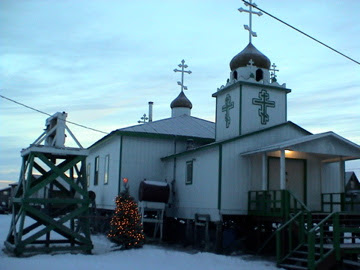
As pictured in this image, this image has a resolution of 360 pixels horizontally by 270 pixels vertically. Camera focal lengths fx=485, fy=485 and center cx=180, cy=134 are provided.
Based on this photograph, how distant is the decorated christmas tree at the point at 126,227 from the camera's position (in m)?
17.5

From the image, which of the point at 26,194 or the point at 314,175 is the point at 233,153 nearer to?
the point at 314,175

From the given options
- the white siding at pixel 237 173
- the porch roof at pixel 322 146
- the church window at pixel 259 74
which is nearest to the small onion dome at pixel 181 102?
the church window at pixel 259 74

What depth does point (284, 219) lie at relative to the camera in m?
16.0

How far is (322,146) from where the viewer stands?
1717 centimetres

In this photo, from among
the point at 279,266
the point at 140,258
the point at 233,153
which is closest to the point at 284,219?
the point at 279,266

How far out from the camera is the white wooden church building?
58.5 ft

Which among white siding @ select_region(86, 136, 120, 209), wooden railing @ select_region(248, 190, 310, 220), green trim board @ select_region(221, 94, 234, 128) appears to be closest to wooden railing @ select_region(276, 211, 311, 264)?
wooden railing @ select_region(248, 190, 310, 220)

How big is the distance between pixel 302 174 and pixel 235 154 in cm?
298

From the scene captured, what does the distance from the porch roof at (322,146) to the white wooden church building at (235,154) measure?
4cm

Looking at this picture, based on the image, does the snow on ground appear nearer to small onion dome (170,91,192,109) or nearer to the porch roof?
the porch roof

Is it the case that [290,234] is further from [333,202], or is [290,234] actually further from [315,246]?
[333,202]

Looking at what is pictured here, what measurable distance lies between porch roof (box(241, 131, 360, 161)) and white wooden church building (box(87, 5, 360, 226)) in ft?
0.11

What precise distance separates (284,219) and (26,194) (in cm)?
858

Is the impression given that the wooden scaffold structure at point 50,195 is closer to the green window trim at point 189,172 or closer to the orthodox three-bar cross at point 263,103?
the green window trim at point 189,172
